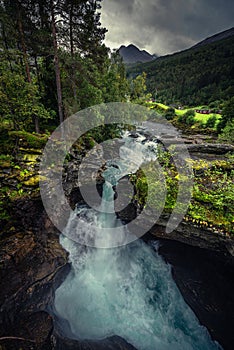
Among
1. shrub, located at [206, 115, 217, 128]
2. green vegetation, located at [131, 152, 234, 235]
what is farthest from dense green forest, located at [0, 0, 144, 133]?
shrub, located at [206, 115, 217, 128]

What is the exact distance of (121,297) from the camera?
805cm

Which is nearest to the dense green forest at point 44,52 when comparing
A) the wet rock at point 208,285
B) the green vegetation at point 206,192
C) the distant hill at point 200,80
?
the green vegetation at point 206,192

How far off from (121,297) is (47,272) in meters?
3.83

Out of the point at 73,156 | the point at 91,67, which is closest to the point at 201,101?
the point at 91,67

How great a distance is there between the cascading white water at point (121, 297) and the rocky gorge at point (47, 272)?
474 mm

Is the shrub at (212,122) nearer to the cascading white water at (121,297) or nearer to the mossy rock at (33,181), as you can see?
the cascading white water at (121,297)

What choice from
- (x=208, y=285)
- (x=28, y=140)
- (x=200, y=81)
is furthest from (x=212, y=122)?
(x=200, y=81)

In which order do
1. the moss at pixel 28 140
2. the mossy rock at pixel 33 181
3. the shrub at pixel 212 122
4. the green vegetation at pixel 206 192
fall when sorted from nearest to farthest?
the green vegetation at pixel 206 192 < the mossy rock at pixel 33 181 < the moss at pixel 28 140 < the shrub at pixel 212 122

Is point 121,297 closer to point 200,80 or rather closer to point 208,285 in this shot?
point 208,285

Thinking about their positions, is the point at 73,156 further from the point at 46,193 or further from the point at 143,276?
the point at 143,276

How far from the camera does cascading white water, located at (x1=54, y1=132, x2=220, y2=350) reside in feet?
22.6

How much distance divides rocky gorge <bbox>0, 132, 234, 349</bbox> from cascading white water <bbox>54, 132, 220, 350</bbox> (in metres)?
0.47

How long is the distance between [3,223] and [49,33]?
1117 cm

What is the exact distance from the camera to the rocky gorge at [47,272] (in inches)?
229
